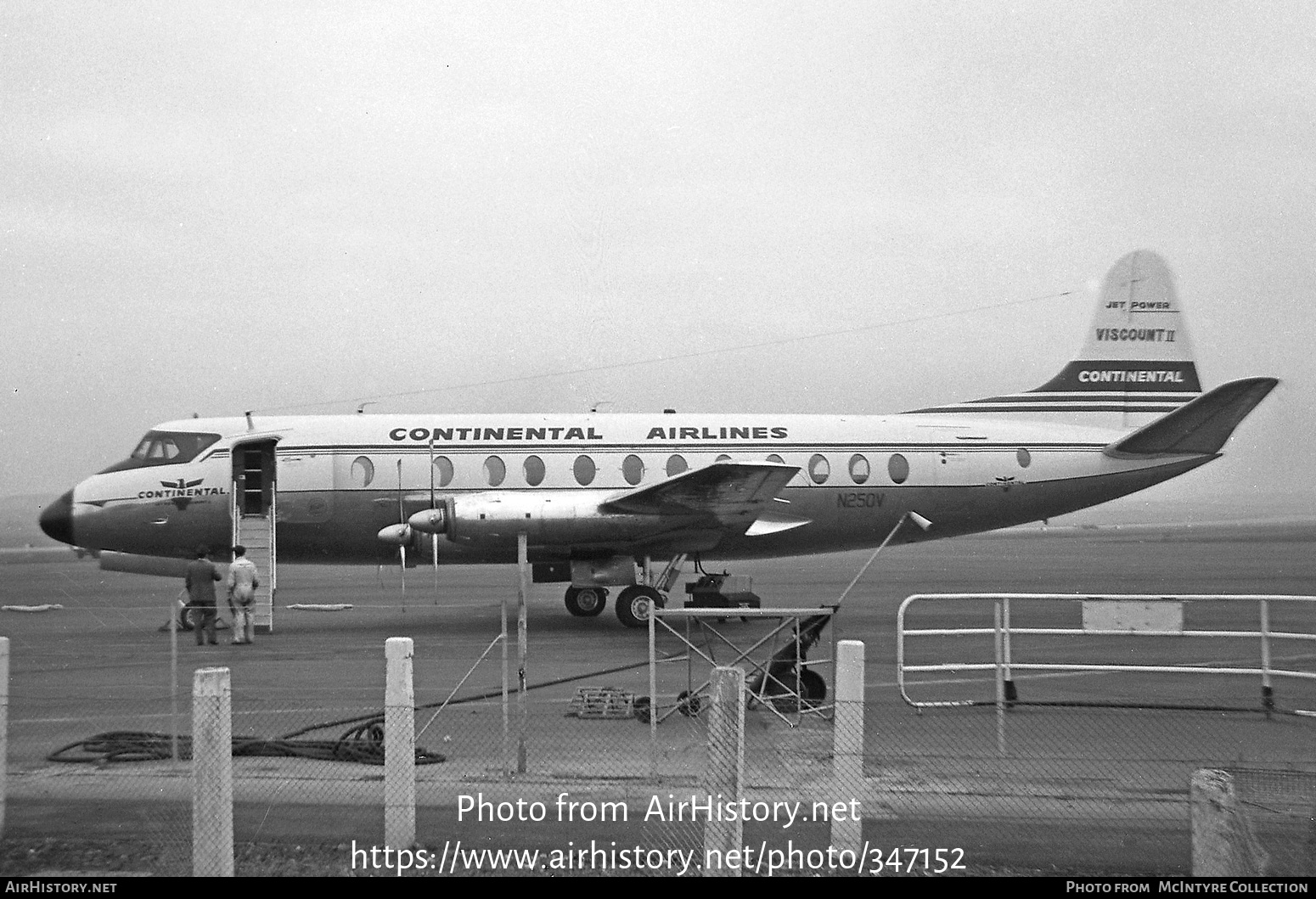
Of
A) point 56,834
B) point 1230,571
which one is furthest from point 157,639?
point 1230,571

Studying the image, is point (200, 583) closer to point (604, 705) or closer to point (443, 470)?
point (443, 470)

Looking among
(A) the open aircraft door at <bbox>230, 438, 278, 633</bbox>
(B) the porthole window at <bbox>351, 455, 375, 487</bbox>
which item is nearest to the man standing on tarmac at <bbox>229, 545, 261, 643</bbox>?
(A) the open aircraft door at <bbox>230, 438, 278, 633</bbox>

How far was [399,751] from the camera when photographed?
7.17 m

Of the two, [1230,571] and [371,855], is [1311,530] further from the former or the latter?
[371,855]

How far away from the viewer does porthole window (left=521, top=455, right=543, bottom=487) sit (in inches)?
795

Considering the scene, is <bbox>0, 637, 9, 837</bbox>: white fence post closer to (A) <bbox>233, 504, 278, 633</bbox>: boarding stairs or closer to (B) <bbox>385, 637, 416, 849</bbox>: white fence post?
(B) <bbox>385, 637, 416, 849</bbox>: white fence post

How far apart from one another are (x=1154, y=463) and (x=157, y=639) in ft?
58.4

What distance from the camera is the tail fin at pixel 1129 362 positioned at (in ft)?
75.4

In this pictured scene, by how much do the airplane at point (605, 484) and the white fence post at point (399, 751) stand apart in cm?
1078

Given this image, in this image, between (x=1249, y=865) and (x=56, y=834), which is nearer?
(x=1249, y=865)

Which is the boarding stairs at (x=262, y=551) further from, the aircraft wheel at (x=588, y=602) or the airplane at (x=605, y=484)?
the aircraft wheel at (x=588, y=602)

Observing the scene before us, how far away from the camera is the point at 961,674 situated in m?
14.1

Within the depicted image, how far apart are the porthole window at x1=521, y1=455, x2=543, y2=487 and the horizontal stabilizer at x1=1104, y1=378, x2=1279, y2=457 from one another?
1074cm
